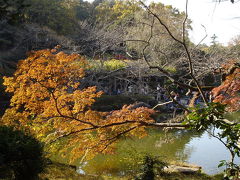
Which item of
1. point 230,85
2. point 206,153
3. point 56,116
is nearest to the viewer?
point 56,116

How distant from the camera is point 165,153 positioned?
9406 mm

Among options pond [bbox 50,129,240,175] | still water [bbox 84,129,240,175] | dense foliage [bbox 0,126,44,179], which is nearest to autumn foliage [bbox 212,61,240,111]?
pond [bbox 50,129,240,175]

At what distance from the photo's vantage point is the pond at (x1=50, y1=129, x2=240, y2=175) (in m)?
7.22

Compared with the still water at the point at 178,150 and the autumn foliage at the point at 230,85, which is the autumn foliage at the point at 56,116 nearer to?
the still water at the point at 178,150

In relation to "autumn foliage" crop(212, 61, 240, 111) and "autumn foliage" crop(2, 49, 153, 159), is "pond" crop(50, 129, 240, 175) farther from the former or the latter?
"autumn foliage" crop(212, 61, 240, 111)

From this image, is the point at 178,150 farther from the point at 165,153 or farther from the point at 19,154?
the point at 19,154

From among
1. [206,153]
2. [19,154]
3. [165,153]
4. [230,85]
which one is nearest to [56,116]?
[19,154]

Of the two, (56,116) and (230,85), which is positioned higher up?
(230,85)

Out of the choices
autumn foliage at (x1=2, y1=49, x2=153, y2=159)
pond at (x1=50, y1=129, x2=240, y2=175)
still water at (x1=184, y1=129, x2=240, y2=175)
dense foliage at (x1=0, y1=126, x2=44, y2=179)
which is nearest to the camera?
dense foliage at (x1=0, y1=126, x2=44, y2=179)

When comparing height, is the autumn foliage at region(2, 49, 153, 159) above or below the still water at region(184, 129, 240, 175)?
above

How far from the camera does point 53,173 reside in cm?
652

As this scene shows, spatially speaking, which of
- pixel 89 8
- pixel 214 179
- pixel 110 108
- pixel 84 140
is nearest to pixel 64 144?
pixel 84 140

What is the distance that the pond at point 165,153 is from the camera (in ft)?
23.7

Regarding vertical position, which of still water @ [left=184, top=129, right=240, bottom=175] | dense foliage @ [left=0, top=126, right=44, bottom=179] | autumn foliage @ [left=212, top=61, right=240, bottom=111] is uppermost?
autumn foliage @ [left=212, top=61, right=240, bottom=111]
